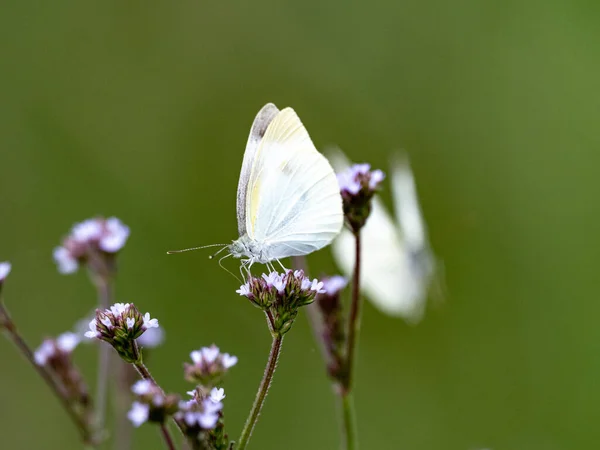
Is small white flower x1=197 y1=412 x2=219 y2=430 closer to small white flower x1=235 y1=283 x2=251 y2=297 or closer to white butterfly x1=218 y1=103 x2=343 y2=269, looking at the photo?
small white flower x1=235 y1=283 x2=251 y2=297

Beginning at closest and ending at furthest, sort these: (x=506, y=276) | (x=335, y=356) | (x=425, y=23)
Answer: (x=335, y=356) < (x=506, y=276) < (x=425, y=23)

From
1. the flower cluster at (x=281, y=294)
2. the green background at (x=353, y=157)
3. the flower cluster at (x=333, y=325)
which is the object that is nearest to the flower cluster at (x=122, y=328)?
the flower cluster at (x=281, y=294)

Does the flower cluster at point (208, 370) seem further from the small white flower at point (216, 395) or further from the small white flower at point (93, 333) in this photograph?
the small white flower at point (93, 333)

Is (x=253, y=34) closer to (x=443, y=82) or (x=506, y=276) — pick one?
(x=443, y=82)

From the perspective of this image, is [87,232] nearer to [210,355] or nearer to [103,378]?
[103,378]

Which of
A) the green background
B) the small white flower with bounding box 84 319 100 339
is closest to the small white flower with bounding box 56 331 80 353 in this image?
the small white flower with bounding box 84 319 100 339

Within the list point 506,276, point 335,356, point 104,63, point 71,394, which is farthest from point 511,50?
point 71,394

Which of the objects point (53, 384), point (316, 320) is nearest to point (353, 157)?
point (316, 320)
